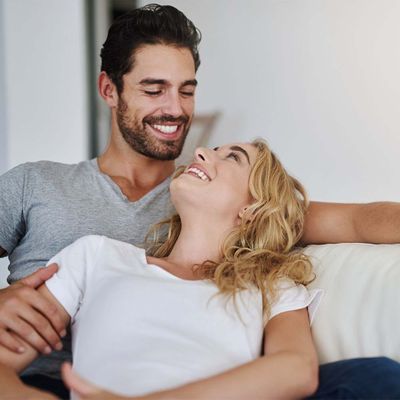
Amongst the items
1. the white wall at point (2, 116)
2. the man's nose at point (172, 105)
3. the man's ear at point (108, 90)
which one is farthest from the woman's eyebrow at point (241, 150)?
the white wall at point (2, 116)

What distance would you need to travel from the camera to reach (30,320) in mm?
1153

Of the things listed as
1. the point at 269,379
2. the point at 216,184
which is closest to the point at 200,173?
the point at 216,184

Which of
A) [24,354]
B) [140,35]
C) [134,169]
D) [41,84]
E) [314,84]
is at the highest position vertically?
[140,35]

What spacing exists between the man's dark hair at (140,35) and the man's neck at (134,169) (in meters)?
0.22

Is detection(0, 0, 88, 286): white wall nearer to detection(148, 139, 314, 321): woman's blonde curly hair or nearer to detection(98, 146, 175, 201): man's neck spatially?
detection(98, 146, 175, 201): man's neck

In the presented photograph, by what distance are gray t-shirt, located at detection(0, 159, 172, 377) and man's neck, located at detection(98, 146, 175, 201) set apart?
0.31 feet

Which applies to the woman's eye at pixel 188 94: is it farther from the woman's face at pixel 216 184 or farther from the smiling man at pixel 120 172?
the woman's face at pixel 216 184

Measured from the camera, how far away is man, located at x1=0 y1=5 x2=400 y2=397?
3.99ft

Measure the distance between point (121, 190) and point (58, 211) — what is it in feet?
0.64

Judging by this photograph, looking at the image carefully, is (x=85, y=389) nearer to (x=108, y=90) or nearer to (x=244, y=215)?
(x=244, y=215)

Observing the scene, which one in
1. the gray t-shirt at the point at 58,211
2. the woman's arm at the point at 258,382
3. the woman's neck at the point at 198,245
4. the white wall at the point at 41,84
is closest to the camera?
the woman's arm at the point at 258,382

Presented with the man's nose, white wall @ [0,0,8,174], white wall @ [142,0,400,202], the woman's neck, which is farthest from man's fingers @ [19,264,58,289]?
white wall @ [0,0,8,174]

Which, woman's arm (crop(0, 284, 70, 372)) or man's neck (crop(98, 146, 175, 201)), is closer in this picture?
woman's arm (crop(0, 284, 70, 372))

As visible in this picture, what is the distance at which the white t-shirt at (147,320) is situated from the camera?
1014mm
